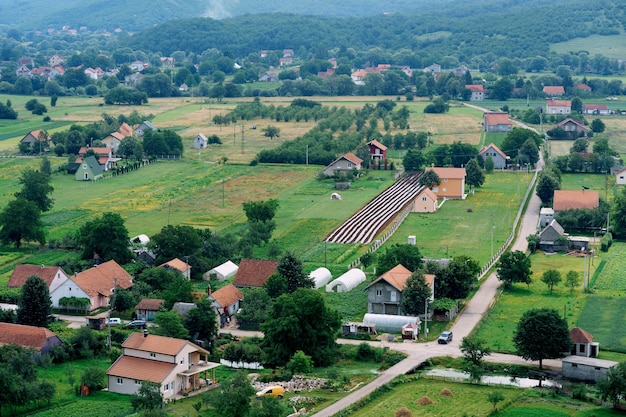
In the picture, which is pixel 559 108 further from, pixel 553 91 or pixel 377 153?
pixel 377 153

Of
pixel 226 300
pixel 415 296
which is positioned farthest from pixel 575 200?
pixel 226 300

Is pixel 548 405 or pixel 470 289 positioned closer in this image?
pixel 548 405

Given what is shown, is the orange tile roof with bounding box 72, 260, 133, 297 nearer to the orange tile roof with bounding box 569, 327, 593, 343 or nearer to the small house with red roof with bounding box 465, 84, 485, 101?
the orange tile roof with bounding box 569, 327, 593, 343

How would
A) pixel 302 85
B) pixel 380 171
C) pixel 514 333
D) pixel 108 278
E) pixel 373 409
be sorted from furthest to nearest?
1. pixel 302 85
2. pixel 380 171
3. pixel 108 278
4. pixel 514 333
5. pixel 373 409

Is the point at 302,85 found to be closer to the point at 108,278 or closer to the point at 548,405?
the point at 108,278

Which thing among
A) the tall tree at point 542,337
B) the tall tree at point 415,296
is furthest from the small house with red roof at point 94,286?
the tall tree at point 542,337

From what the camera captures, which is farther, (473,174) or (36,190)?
(473,174)

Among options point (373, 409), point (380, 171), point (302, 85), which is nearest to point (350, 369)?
point (373, 409)

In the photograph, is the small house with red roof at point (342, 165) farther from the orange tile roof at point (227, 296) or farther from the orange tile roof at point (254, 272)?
the orange tile roof at point (227, 296)
